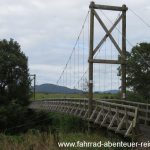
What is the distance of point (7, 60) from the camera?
58219 millimetres

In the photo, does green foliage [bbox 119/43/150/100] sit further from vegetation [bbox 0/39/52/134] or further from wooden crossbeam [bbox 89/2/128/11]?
wooden crossbeam [bbox 89/2/128/11]

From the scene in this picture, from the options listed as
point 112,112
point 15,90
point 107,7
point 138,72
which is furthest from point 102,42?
point 15,90

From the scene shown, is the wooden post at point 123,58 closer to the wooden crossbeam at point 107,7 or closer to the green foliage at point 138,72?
the wooden crossbeam at point 107,7

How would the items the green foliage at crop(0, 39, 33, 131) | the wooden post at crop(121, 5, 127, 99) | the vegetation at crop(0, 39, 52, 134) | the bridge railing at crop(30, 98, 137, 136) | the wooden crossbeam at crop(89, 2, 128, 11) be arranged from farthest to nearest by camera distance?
the green foliage at crop(0, 39, 33, 131), the vegetation at crop(0, 39, 52, 134), the wooden crossbeam at crop(89, 2, 128, 11), the wooden post at crop(121, 5, 127, 99), the bridge railing at crop(30, 98, 137, 136)

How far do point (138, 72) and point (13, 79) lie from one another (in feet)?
57.6

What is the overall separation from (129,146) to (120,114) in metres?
5.74

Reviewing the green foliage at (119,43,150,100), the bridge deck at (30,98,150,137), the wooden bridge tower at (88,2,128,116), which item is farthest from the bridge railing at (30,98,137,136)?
the green foliage at (119,43,150,100)

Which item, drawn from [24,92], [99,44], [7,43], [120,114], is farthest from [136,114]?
[7,43]

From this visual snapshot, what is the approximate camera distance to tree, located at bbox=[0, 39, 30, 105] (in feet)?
187

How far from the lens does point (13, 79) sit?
57.8 metres

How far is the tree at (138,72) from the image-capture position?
1735 inches

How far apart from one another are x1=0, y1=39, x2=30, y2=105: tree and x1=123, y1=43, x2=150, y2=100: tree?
586 inches

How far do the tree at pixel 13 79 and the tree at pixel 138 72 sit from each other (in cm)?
1490

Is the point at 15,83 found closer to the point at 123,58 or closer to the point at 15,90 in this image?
the point at 15,90
